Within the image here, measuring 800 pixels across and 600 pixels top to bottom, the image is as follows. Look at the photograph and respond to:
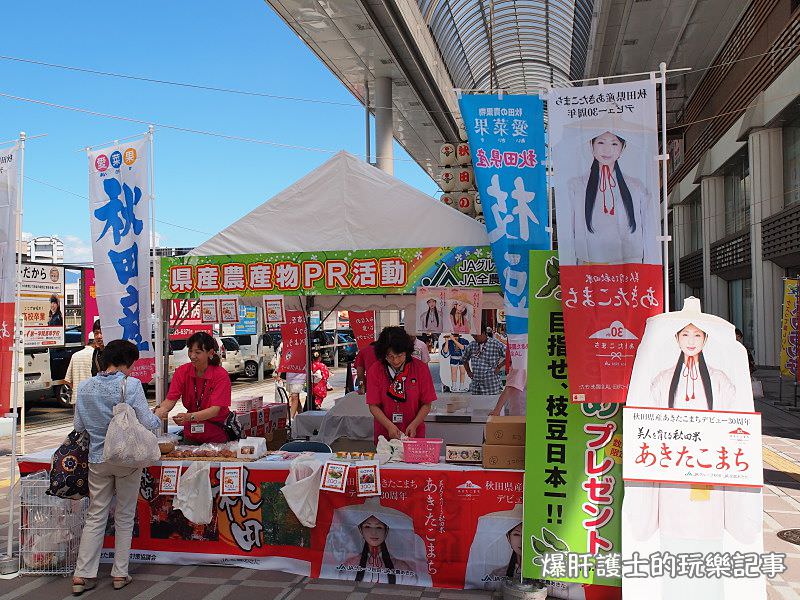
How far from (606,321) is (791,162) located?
51.2 feet

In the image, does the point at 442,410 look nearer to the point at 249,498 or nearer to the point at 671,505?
the point at 249,498

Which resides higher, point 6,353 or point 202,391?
point 6,353

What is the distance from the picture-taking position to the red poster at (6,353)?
5.12 m

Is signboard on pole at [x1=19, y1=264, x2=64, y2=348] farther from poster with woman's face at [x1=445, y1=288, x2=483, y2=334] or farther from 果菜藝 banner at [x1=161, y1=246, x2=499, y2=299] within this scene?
poster with woman's face at [x1=445, y1=288, x2=483, y2=334]

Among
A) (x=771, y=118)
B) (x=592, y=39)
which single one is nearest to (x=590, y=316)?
(x=771, y=118)

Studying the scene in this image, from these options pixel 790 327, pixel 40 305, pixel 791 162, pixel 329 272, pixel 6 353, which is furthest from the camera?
pixel 791 162

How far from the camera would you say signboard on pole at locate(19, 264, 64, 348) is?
11.7 meters

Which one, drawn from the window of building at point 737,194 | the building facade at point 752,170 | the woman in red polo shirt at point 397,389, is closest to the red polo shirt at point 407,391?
the woman in red polo shirt at point 397,389

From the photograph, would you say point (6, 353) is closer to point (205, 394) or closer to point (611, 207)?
point (205, 394)

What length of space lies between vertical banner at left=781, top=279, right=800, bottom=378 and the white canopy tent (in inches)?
376

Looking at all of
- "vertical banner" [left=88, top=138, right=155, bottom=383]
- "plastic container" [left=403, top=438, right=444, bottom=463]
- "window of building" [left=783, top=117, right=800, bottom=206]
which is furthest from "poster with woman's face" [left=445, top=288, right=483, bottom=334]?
"window of building" [left=783, top=117, right=800, bottom=206]

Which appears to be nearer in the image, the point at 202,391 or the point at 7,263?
the point at 7,263

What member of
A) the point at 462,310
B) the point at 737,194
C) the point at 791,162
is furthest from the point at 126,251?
the point at 737,194

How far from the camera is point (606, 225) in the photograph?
4.16 metres
